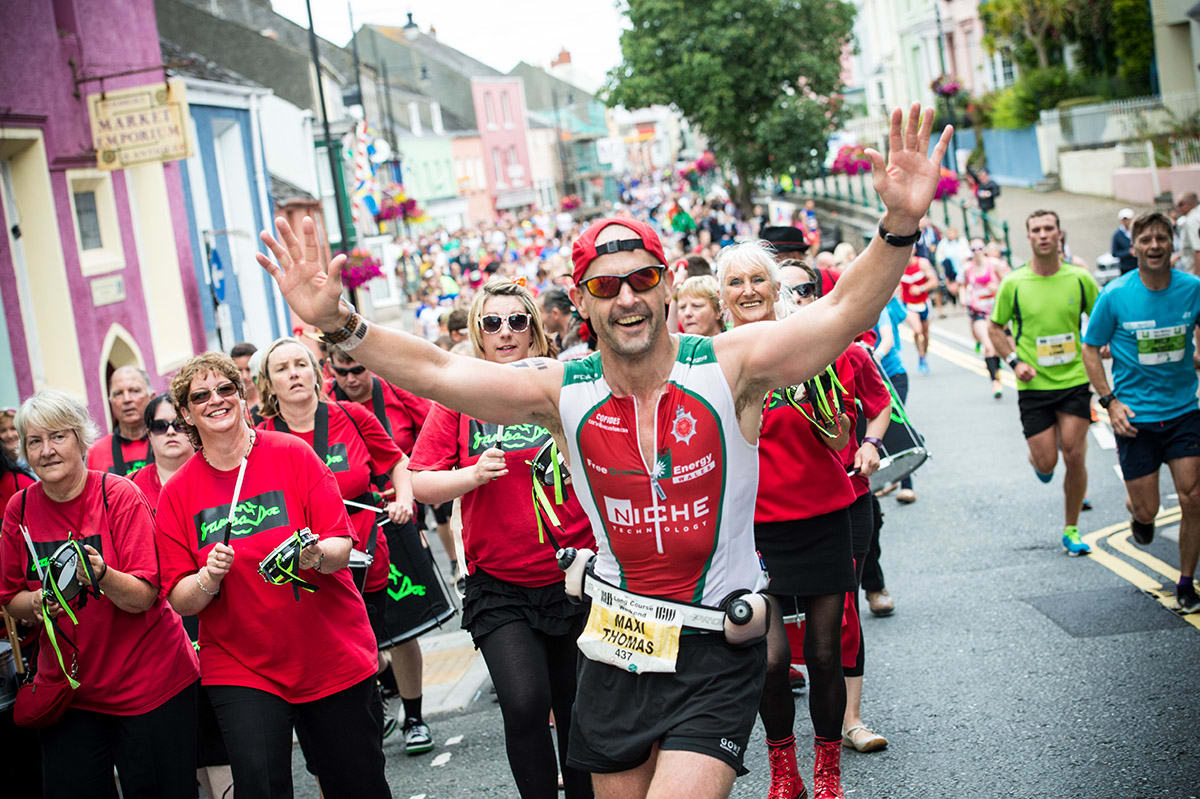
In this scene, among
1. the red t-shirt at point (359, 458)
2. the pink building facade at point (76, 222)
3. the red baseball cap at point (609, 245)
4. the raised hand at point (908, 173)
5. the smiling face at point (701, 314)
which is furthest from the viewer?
the pink building facade at point (76, 222)

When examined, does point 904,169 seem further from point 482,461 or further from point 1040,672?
point 1040,672

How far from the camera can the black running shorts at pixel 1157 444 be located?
7188mm

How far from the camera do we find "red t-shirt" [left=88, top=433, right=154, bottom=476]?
690 centimetres

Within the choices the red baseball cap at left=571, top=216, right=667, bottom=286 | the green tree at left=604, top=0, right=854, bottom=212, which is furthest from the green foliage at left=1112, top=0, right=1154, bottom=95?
the red baseball cap at left=571, top=216, right=667, bottom=286

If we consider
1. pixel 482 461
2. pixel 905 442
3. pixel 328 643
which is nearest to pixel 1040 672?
pixel 905 442

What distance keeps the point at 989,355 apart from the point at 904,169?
1205 cm

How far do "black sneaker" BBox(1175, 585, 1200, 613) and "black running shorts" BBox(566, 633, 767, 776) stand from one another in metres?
4.21

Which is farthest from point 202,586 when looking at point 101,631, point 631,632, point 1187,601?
point 1187,601

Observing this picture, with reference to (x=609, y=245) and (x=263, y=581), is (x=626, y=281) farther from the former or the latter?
(x=263, y=581)

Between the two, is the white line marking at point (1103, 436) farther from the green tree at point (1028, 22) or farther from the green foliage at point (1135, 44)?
the green tree at point (1028, 22)

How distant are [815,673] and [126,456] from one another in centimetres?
385

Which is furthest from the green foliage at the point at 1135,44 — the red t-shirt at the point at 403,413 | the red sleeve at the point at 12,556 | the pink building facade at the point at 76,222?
the red sleeve at the point at 12,556

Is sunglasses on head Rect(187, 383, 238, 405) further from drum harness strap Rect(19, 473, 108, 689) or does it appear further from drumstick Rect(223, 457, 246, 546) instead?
drum harness strap Rect(19, 473, 108, 689)

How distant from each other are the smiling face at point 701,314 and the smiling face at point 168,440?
252 cm
